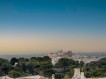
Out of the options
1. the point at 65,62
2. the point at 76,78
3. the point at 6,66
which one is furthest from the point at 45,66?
the point at 76,78

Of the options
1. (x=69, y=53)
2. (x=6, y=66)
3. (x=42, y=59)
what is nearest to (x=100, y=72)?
(x=6, y=66)

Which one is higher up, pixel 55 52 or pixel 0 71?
pixel 55 52

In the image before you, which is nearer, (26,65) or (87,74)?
(87,74)

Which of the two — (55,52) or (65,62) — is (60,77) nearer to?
(65,62)

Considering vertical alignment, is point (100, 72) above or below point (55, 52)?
below

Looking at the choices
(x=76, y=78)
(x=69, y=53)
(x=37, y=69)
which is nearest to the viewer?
(x=76, y=78)

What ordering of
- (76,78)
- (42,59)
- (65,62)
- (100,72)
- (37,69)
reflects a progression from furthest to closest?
(42,59), (65,62), (37,69), (100,72), (76,78)

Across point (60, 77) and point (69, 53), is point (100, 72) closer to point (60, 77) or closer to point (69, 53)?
point (60, 77)

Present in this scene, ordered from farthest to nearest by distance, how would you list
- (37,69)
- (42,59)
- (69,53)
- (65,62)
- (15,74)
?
(69,53) < (42,59) < (65,62) < (37,69) < (15,74)

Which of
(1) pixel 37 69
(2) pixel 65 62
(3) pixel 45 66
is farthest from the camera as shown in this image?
(2) pixel 65 62
